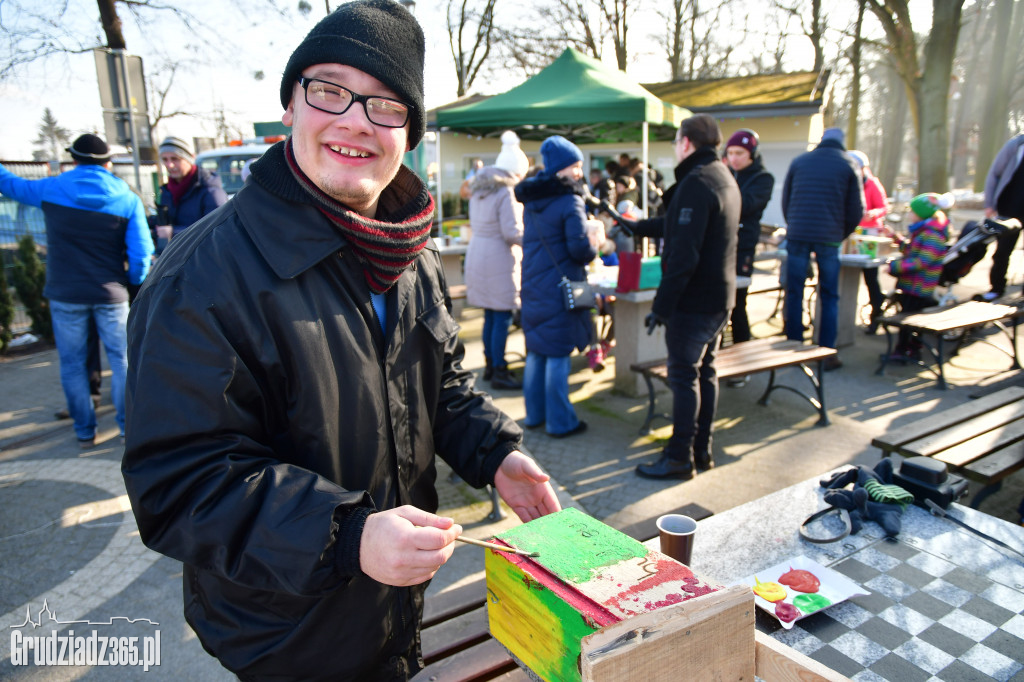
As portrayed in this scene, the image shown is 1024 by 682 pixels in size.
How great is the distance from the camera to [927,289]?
672cm

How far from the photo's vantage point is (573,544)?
1413 millimetres

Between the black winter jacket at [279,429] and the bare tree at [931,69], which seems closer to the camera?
the black winter jacket at [279,429]

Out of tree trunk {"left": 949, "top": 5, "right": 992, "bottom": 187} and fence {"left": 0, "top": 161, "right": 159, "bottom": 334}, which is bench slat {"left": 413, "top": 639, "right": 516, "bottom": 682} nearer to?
fence {"left": 0, "top": 161, "right": 159, "bottom": 334}

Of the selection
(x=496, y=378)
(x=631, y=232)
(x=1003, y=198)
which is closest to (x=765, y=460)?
(x=631, y=232)

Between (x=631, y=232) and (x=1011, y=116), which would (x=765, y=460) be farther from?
(x=1011, y=116)

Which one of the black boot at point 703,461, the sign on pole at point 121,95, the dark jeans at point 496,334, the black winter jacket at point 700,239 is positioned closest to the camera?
the black winter jacket at point 700,239

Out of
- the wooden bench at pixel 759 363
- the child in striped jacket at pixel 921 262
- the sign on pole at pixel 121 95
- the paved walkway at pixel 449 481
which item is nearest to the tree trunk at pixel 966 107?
the child in striped jacket at pixel 921 262

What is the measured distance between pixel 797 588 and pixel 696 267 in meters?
2.28

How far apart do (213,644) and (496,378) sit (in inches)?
188

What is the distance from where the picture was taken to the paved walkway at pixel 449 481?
9.62 feet

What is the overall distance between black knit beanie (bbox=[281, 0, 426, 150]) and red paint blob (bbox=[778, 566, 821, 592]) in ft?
5.53

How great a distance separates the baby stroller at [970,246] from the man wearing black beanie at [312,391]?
23.1ft

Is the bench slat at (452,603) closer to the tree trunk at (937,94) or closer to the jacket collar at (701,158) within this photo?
the jacket collar at (701,158)

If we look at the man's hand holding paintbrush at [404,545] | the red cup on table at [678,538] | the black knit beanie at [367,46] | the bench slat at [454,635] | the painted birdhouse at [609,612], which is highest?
the black knit beanie at [367,46]
